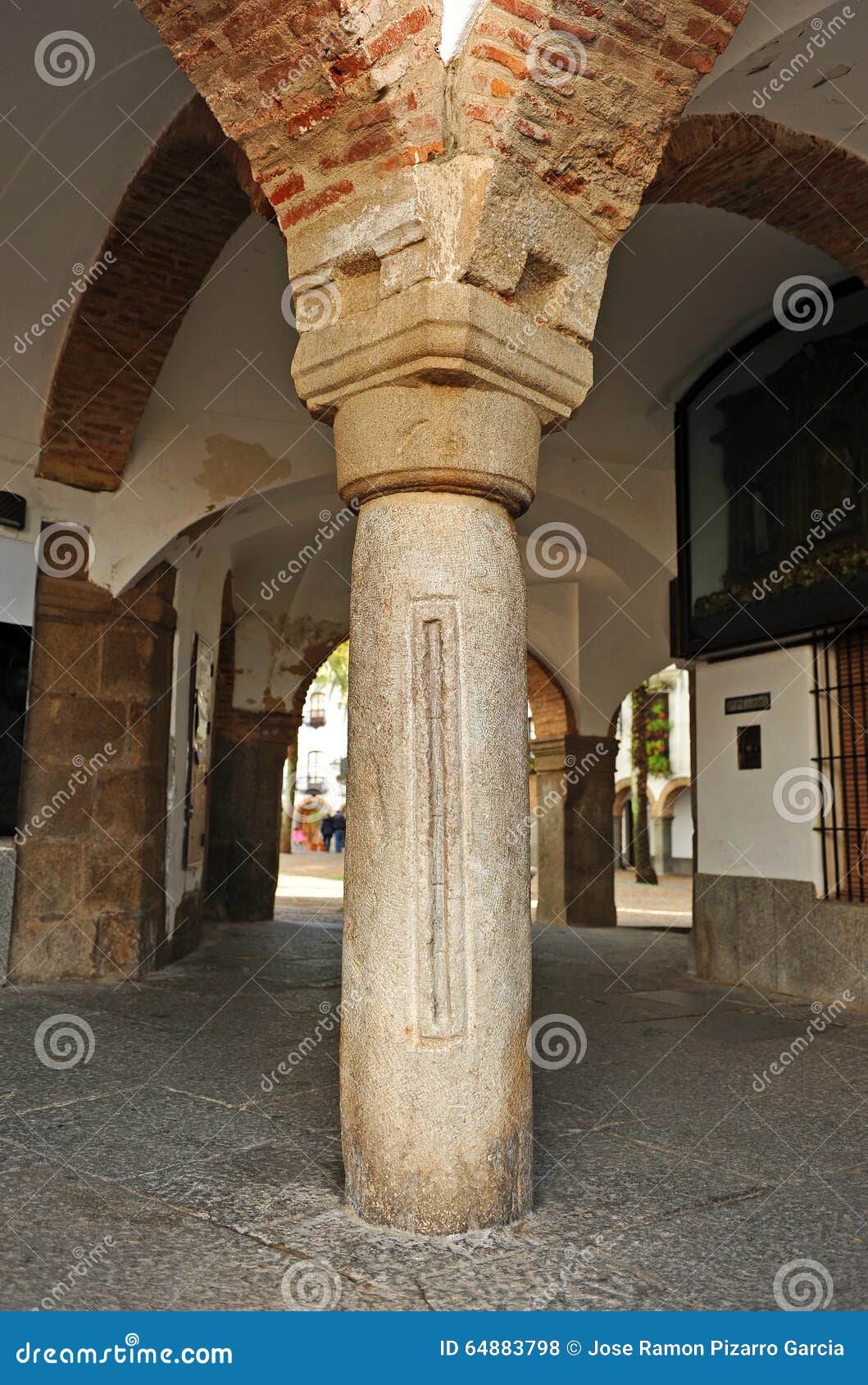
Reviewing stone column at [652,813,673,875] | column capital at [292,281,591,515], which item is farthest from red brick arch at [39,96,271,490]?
stone column at [652,813,673,875]

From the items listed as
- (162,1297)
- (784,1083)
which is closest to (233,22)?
(162,1297)

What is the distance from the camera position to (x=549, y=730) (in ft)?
39.4

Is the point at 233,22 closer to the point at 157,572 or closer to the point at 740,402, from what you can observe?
the point at 157,572

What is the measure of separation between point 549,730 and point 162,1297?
10.1 meters
